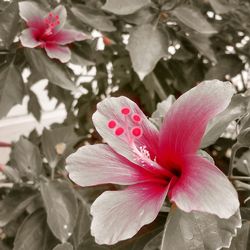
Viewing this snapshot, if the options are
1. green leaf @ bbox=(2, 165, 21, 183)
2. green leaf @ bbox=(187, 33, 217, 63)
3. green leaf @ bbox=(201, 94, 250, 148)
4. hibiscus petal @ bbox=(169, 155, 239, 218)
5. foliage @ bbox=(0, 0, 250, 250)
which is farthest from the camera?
green leaf @ bbox=(187, 33, 217, 63)

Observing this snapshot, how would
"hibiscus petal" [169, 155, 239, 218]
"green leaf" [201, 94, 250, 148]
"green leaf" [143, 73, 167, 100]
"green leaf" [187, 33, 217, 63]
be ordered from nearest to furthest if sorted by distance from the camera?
"hibiscus petal" [169, 155, 239, 218] → "green leaf" [201, 94, 250, 148] → "green leaf" [187, 33, 217, 63] → "green leaf" [143, 73, 167, 100]

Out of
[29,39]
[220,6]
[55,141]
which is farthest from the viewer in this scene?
[55,141]

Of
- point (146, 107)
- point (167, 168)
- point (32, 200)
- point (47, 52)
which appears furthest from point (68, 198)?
point (146, 107)

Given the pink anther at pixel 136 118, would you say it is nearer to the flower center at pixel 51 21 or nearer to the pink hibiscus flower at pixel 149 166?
the pink hibiscus flower at pixel 149 166

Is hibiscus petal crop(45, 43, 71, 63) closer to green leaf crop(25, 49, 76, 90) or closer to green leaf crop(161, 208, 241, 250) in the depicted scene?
green leaf crop(25, 49, 76, 90)

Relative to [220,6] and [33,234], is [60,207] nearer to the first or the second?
[33,234]

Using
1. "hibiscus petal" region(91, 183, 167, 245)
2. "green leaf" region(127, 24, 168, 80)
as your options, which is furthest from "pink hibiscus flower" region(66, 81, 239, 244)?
"green leaf" region(127, 24, 168, 80)

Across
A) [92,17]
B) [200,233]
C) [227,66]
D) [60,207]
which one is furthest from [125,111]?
[227,66]

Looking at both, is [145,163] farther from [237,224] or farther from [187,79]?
[187,79]
